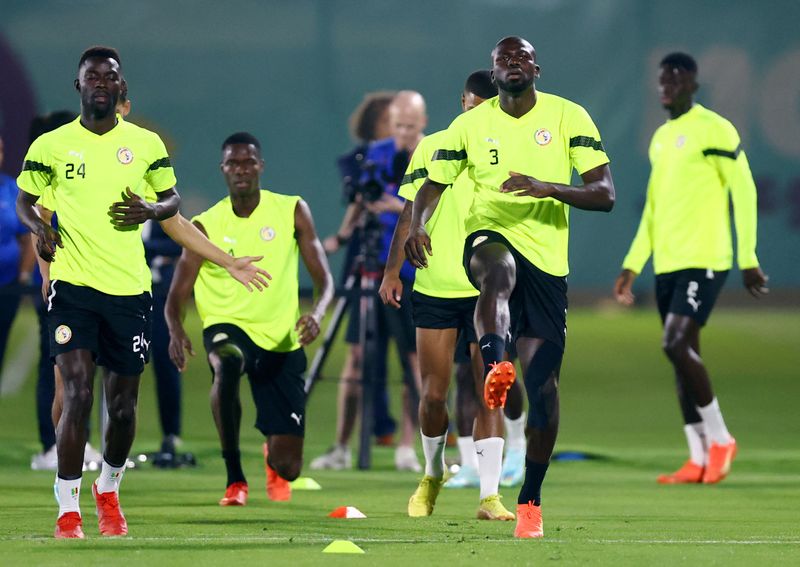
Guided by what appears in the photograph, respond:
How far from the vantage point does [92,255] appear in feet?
24.2

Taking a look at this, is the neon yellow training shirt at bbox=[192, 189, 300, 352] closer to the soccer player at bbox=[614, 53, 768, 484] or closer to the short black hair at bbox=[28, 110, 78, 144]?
the short black hair at bbox=[28, 110, 78, 144]

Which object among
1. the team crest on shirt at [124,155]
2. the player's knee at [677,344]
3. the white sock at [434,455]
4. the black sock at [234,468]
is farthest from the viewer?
the player's knee at [677,344]

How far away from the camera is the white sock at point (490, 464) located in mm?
8344

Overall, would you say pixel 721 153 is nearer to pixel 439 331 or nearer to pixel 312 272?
pixel 312 272

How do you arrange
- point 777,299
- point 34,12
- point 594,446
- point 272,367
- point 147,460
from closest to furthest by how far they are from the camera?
point 272,367 < point 147,460 < point 594,446 < point 34,12 < point 777,299

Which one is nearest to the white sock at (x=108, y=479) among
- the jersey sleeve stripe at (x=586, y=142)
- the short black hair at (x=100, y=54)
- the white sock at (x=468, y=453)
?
the short black hair at (x=100, y=54)

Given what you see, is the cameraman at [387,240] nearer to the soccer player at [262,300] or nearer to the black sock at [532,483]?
the soccer player at [262,300]

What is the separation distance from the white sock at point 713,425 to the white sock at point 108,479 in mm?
4466

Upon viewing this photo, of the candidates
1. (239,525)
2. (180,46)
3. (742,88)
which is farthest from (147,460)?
(742,88)

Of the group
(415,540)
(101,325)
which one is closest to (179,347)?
(101,325)

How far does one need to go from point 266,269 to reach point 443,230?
110 centimetres

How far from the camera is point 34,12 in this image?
19.7 metres

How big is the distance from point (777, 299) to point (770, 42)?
3.34m

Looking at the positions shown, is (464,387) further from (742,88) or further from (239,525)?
(742,88)
